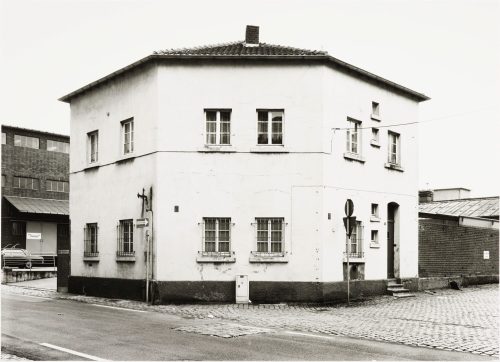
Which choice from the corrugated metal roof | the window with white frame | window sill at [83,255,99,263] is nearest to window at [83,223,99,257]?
window sill at [83,255,99,263]

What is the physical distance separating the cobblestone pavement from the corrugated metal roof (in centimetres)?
2588

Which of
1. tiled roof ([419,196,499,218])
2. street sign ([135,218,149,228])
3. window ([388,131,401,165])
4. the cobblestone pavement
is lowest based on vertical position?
the cobblestone pavement

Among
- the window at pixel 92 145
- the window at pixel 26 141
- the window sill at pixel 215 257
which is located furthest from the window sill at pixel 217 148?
the window at pixel 26 141

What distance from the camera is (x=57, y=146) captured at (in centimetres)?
4912

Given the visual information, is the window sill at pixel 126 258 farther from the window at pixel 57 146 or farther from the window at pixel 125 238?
the window at pixel 57 146

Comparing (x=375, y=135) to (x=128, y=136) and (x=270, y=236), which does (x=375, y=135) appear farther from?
(x=128, y=136)

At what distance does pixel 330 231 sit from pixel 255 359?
9.97 meters

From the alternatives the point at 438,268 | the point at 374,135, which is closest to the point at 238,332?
the point at 374,135

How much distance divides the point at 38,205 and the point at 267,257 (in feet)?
107

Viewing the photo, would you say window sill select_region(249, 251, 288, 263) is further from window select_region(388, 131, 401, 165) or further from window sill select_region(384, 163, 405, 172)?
window select_region(388, 131, 401, 165)

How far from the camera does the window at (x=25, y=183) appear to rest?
4556cm

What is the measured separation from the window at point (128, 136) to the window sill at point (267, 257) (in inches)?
226

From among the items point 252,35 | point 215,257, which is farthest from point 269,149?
point 252,35

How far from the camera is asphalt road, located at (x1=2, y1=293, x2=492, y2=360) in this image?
9.06 meters
